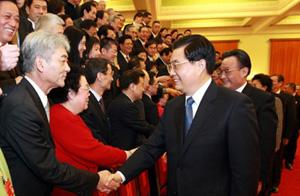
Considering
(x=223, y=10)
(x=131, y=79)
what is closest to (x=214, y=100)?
(x=131, y=79)

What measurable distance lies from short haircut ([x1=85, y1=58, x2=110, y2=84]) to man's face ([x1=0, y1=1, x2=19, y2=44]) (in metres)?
0.76

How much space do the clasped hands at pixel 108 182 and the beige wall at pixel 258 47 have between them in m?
11.3

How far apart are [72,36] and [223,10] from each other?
7.35 metres

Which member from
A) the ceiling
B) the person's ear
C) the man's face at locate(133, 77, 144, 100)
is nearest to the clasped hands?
the person's ear

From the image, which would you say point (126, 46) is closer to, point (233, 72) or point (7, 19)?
point (233, 72)

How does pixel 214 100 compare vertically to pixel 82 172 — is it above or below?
above

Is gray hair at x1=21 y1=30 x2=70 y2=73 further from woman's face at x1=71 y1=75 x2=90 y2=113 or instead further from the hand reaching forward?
woman's face at x1=71 y1=75 x2=90 y2=113

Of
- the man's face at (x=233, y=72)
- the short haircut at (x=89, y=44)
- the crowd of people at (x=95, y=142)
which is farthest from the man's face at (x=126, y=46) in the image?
the crowd of people at (x=95, y=142)

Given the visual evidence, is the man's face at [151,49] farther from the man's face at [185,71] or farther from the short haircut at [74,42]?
the man's face at [185,71]

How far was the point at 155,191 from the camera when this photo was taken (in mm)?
2908

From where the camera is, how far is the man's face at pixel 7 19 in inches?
66.5

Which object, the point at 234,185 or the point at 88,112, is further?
the point at 88,112

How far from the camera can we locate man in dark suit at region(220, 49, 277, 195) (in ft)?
7.50

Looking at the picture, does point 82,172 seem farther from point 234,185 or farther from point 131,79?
point 131,79
